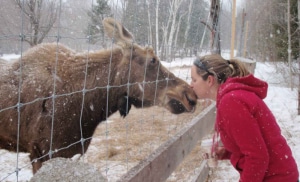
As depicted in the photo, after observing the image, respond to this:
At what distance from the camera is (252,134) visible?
6.75ft

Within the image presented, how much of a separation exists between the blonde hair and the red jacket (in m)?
0.24

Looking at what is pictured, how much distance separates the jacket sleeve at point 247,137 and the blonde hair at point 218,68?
45cm

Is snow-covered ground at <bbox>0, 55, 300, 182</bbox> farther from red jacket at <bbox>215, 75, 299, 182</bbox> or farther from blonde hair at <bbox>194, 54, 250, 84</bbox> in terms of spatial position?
blonde hair at <bbox>194, 54, 250, 84</bbox>

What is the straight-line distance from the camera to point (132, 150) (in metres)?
5.39

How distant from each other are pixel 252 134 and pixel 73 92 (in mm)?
1471

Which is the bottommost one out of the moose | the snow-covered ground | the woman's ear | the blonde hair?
the snow-covered ground

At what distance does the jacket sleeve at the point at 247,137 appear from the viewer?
2059 mm

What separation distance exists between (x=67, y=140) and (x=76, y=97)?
450 millimetres

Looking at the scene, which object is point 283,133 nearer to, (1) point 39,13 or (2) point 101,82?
(2) point 101,82

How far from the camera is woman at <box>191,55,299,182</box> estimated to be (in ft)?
6.77

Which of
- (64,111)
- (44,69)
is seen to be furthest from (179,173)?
(44,69)

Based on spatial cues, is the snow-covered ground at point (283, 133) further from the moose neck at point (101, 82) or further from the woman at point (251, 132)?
the woman at point (251, 132)

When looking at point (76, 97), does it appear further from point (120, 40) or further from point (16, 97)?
point (120, 40)

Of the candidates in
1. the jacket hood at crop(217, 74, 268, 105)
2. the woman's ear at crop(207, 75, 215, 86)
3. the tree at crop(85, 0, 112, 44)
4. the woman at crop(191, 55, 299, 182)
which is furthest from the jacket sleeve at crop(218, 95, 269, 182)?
the tree at crop(85, 0, 112, 44)
